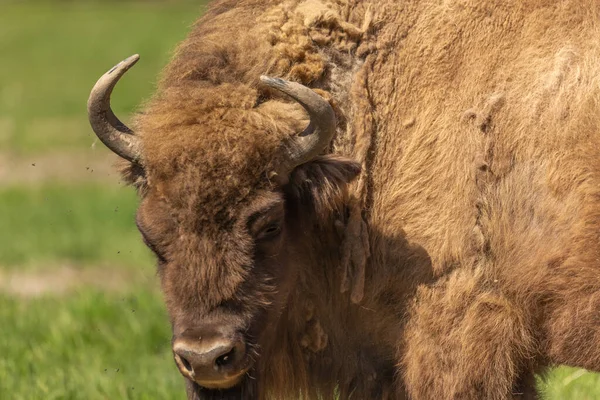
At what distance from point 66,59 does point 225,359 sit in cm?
2776

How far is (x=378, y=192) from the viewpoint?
4.58m

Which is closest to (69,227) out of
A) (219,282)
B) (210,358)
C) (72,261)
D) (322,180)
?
(72,261)

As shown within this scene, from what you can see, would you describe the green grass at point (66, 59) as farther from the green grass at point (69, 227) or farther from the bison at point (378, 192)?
the bison at point (378, 192)

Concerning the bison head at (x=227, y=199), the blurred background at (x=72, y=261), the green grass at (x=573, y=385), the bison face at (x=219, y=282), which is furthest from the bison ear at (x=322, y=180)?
the green grass at (x=573, y=385)

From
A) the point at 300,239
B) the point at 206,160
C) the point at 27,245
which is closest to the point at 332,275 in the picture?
the point at 300,239

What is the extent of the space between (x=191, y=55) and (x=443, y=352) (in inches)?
74.4

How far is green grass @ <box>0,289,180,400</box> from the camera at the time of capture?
5758 millimetres

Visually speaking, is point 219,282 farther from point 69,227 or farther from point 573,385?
point 69,227

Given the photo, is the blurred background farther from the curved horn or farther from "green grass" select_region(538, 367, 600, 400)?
the curved horn

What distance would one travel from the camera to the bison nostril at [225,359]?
404cm

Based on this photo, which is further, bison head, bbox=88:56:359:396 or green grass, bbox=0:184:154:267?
green grass, bbox=0:184:154:267

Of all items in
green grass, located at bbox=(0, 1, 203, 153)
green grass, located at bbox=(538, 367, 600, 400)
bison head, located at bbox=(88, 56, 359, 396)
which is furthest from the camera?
green grass, located at bbox=(0, 1, 203, 153)

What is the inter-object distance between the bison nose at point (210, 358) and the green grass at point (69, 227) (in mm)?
5190

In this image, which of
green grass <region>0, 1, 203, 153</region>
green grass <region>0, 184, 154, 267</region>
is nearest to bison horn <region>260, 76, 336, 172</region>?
green grass <region>0, 184, 154, 267</region>
